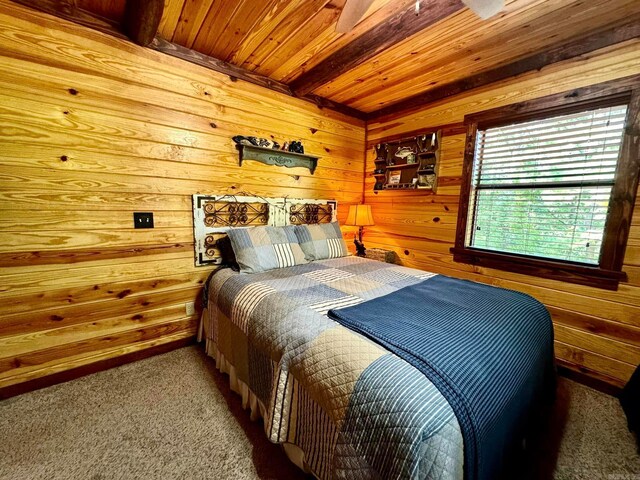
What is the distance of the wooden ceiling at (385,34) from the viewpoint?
1574 millimetres

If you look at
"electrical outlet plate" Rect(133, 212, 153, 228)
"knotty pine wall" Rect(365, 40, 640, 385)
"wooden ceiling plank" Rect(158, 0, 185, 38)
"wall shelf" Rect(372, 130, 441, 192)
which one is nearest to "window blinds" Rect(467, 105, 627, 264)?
"knotty pine wall" Rect(365, 40, 640, 385)

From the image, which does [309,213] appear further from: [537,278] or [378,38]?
[537,278]

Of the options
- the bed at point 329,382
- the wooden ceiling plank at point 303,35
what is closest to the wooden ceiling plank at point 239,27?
the wooden ceiling plank at point 303,35

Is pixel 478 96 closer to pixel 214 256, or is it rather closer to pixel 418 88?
pixel 418 88

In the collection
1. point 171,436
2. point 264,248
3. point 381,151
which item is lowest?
point 171,436

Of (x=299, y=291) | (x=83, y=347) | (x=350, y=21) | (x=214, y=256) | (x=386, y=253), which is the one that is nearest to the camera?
(x=350, y=21)

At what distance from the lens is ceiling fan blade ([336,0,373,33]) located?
1.25m

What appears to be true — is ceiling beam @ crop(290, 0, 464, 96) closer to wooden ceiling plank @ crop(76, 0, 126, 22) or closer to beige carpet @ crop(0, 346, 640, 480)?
wooden ceiling plank @ crop(76, 0, 126, 22)

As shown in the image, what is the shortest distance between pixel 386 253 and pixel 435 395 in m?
2.16

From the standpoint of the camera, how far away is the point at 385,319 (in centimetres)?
121

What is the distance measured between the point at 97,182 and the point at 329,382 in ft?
6.38

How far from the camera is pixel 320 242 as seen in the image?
2.49m

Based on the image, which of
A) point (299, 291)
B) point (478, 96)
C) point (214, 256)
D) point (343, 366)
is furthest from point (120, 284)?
point (478, 96)

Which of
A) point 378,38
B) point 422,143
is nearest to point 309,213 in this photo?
point 422,143
